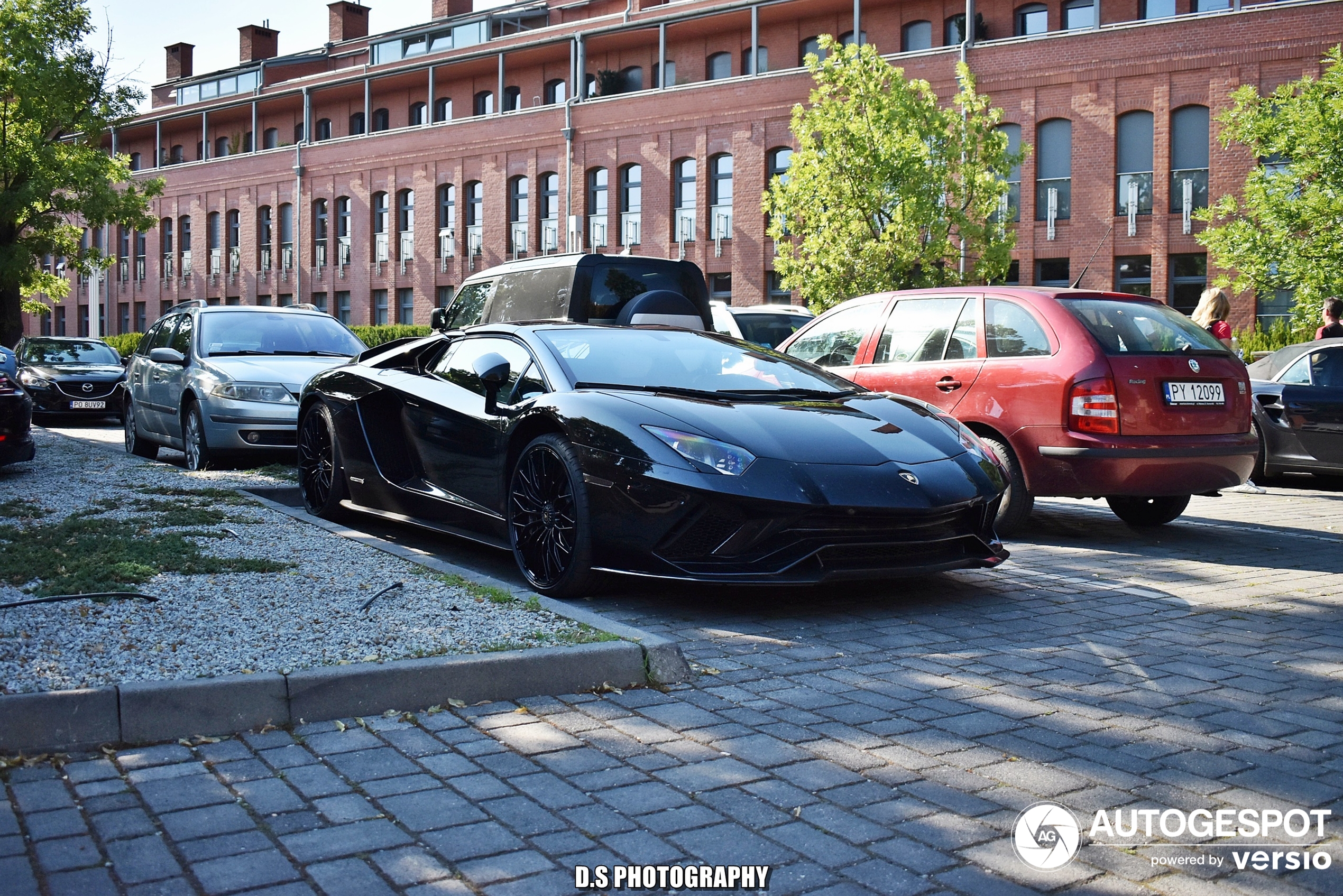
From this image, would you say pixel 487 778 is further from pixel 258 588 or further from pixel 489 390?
pixel 489 390

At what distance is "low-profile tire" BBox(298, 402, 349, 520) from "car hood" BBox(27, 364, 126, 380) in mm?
14268

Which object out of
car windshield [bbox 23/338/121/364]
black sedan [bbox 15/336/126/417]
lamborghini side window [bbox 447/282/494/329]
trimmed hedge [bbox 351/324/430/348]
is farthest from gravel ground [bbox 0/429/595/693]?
trimmed hedge [bbox 351/324/430/348]

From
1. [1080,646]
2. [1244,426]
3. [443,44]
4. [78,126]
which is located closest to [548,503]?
[1080,646]

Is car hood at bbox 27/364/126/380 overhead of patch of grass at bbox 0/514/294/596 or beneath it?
overhead

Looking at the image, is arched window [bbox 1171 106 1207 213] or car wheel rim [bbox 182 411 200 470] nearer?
car wheel rim [bbox 182 411 200 470]

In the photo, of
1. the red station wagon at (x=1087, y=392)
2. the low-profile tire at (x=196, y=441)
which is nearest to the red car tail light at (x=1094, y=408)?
the red station wagon at (x=1087, y=392)

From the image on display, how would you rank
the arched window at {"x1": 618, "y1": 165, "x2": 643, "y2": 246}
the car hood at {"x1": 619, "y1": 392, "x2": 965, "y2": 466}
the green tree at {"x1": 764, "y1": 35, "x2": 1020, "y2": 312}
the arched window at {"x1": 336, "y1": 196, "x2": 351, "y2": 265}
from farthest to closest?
the arched window at {"x1": 336, "y1": 196, "x2": 351, "y2": 265} < the arched window at {"x1": 618, "y1": 165, "x2": 643, "y2": 246} < the green tree at {"x1": 764, "y1": 35, "x2": 1020, "y2": 312} < the car hood at {"x1": 619, "y1": 392, "x2": 965, "y2": 466}

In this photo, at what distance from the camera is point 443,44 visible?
52125 millimetres

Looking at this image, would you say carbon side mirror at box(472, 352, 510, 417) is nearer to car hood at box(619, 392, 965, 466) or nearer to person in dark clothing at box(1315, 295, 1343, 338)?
A: car hood at box(619, 392, 965, 466)

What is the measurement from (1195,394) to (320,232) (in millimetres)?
46758

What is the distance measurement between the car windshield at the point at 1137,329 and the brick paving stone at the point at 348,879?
6099 millimetres

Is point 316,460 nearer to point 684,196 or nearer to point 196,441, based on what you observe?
point 196,441

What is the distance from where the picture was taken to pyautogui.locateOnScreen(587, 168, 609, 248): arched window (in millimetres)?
42062

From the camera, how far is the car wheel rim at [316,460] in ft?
27.4
